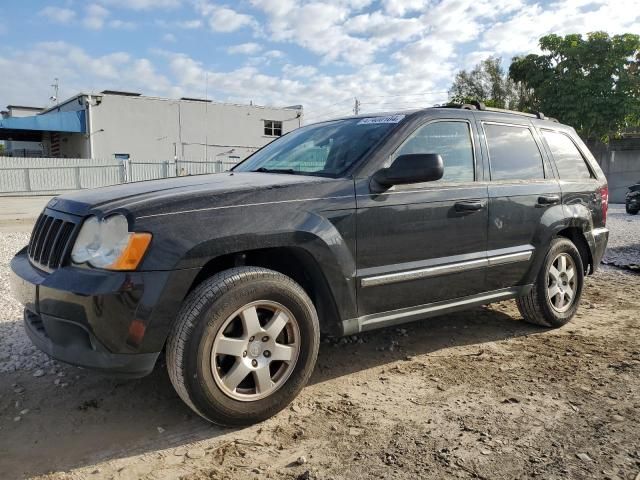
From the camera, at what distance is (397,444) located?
8.61ft

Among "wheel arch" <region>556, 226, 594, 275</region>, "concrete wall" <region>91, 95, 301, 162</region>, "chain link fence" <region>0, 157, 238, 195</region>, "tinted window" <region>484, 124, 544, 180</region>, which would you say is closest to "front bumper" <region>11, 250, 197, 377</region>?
"tinted window" <region>484, 124, 544, 180</region>

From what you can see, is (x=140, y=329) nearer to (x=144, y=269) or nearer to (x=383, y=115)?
(x=144, y=269)

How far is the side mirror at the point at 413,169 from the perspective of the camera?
10.1 feet

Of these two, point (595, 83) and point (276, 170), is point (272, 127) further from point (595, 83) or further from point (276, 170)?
point (276, 170)

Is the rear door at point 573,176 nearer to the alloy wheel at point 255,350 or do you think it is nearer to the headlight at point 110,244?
the alloy wheel at point 255,350

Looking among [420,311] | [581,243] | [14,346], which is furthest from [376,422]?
[581,243]

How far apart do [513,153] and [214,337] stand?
9.55 ft

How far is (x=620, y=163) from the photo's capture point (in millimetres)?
27750

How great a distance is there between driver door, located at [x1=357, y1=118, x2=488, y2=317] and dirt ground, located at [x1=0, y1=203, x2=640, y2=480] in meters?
0.57

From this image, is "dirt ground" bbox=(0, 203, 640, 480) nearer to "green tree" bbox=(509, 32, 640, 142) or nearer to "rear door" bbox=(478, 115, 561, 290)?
"rear door" bbox=(478, 115, 561, 290)

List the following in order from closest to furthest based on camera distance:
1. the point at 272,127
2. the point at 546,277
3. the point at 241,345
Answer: the point at 241,345 → the point at 546,277 → the point at 272,127

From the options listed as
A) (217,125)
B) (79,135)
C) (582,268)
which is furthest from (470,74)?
(582,268)

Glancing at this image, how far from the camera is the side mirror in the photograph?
10.1 feet

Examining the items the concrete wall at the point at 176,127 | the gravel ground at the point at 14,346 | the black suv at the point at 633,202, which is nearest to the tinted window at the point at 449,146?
the gravel ground at the point at 14,346
